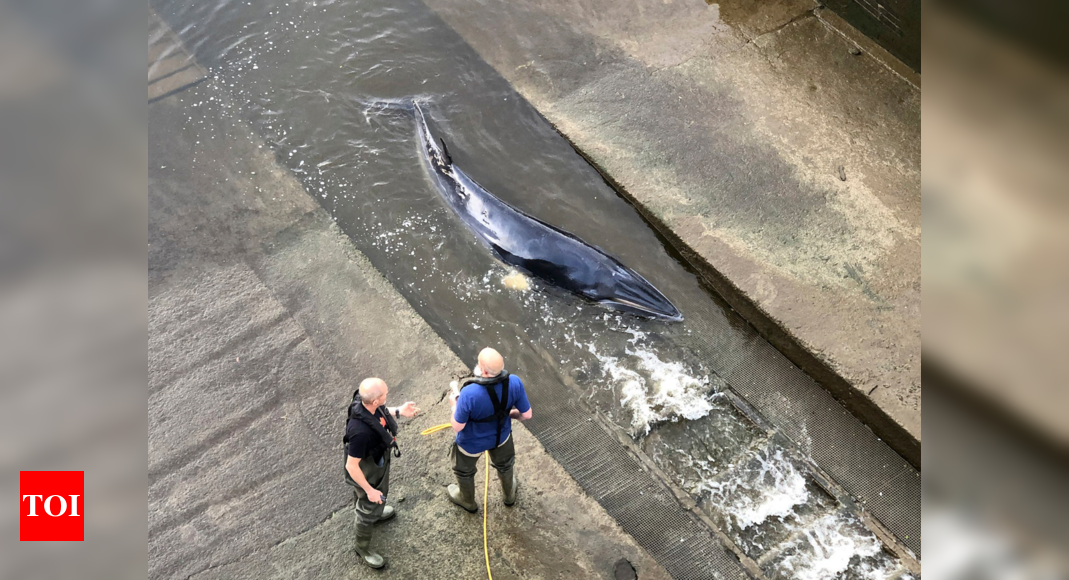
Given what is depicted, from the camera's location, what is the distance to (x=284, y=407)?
21.5 ft

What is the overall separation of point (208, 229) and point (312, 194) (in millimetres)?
1146

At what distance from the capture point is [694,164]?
838 cm

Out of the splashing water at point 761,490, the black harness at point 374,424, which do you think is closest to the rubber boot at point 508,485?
the black harness at point 374,424

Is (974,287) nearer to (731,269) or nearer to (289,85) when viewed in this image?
(731,269)

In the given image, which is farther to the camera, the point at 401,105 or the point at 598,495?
the point at 401,105

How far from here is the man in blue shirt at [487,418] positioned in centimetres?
498

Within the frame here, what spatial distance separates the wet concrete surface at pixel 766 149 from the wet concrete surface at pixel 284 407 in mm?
2679

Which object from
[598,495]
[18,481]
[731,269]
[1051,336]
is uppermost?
[1051,336]

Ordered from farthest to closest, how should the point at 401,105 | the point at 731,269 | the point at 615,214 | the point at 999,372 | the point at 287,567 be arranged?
the point at 401,105, the point at 615,214, the point at 731,269, the point at 287,567, the point at 999,372

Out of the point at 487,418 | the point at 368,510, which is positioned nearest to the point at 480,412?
the point at 487,418

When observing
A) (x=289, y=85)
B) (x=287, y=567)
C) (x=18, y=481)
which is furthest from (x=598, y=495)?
(x=289, y=85)

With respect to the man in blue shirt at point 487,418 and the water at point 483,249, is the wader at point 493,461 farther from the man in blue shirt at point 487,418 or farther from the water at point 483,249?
the water at point 483,249

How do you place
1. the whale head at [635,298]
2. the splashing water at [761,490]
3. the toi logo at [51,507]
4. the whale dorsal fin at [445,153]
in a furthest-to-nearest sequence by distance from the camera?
the whale dorsal fin at [445,153]
the whale head at [635,298]
the splashing water at [761,490]
the toi logo at [51,507]

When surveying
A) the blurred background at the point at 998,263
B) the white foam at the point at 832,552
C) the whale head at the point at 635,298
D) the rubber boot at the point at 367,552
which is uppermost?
the blurred background at the point at 998,263
